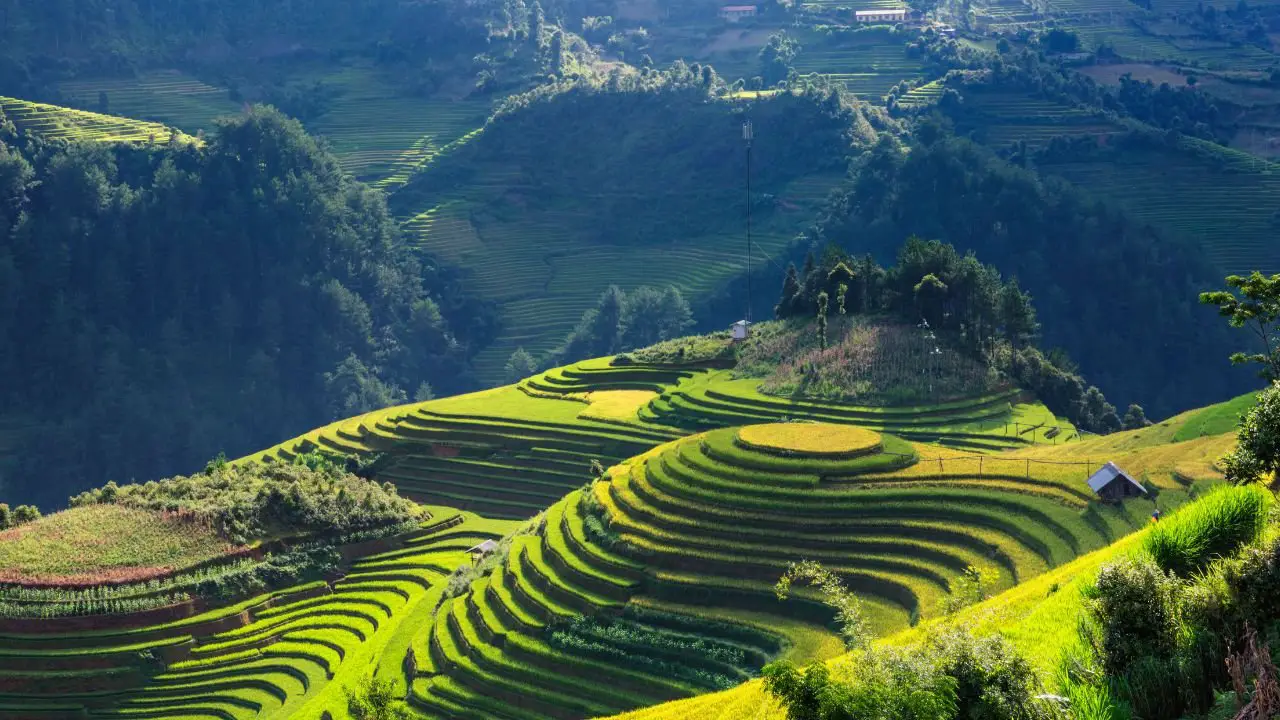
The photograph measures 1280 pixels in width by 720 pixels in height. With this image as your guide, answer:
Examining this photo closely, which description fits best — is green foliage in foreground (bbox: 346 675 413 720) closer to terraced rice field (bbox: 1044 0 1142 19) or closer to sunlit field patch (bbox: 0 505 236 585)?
sunlit field patch (bbox: 0 505 236 585)

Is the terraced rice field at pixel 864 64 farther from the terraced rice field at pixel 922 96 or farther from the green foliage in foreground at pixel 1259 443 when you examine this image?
the green foliage in foreground at pixel 1259 443

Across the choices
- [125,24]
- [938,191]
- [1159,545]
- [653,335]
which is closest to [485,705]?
→ [1159,545]

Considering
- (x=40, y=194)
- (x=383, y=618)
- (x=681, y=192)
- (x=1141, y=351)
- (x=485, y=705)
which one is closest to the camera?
(x=485, y=705)

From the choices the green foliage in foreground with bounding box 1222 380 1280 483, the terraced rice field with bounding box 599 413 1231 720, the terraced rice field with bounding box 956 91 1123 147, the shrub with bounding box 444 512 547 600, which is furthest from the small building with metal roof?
the terraced rice field with bounding box 956 91 1123 147

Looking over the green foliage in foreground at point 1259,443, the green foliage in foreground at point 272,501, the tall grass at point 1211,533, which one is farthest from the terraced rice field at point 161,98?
the tall grass at point 1211,533

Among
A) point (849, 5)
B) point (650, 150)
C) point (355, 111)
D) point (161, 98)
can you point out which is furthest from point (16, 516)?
point (849, 5)

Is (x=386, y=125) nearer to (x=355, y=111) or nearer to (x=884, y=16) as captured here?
(x=355, y=111)

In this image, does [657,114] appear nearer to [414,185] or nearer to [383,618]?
[414,185]
